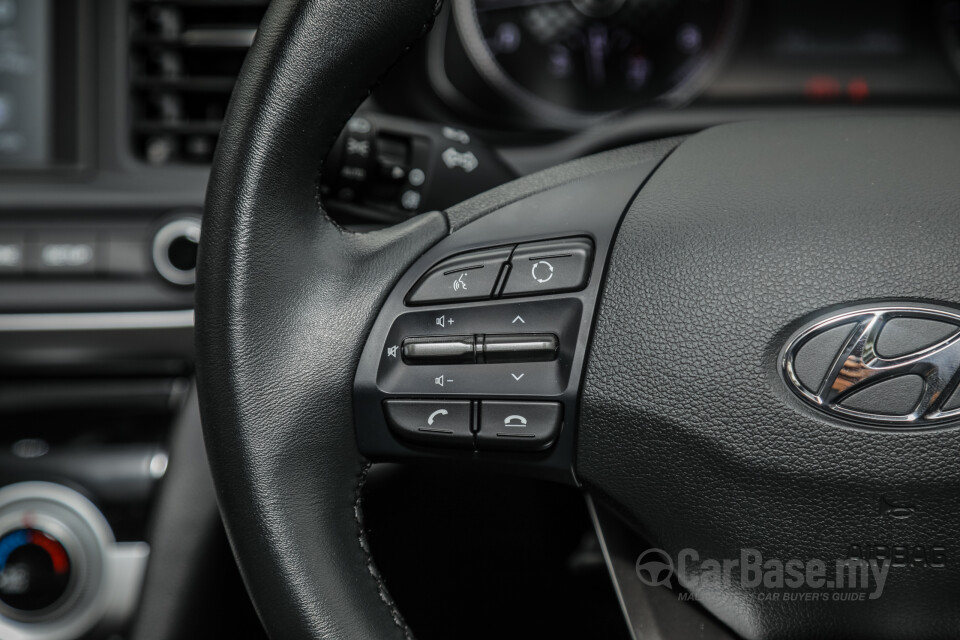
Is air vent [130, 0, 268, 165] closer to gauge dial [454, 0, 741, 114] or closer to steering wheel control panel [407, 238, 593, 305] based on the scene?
gauge dial [454, 0, 741, 114]

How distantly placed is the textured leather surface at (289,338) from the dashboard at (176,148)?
0.78 ft

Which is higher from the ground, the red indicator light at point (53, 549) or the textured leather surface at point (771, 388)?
the textured leather surface at point (771, 388)

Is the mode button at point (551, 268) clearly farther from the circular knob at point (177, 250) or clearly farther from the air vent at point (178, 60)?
the air vent at point (178, 60)

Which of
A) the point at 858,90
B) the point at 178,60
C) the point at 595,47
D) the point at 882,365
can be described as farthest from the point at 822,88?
the point at 882,365

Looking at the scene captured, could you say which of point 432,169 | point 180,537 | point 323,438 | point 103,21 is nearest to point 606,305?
point 323,438

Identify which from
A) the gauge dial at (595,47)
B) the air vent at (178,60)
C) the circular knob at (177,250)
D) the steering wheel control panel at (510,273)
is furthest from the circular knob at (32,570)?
the gauge dial at (595,47)

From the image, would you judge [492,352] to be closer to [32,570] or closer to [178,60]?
[32,570]

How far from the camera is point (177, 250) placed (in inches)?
46.5

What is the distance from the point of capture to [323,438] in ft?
2.08

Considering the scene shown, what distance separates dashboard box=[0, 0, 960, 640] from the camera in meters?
0.97

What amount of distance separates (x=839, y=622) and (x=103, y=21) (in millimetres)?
1081

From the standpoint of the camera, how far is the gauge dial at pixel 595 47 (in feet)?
5.07

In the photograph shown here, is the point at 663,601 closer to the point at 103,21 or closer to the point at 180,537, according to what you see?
the point at 180,537

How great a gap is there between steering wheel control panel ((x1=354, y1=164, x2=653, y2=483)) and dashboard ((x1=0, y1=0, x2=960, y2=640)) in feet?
0.83
